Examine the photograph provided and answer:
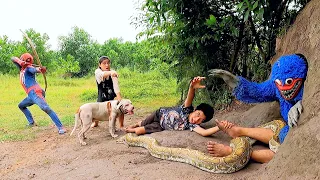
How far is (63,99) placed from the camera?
1711 cm

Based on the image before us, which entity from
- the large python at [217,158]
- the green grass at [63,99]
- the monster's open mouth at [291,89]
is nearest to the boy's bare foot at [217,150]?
the large python at [217,158]

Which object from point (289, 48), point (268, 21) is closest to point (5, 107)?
point (268, 21)

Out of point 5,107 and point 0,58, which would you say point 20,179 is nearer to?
point 5,107

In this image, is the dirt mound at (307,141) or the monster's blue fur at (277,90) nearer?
the dirt mound at (307,141)

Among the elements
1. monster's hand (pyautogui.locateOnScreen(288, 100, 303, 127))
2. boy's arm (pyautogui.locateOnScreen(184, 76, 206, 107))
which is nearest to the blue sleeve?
monster's hand (pyautogui.locateOnScreen(288, 100, 303, 127))

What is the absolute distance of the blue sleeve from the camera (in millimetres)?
4918

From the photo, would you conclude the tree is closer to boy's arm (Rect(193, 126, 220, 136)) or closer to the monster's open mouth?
boy's arm (Rect(193, 126, 220, 136))

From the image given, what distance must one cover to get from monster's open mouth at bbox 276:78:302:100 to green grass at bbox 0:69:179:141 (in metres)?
6.47

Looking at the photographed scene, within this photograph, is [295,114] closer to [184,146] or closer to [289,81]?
[289,81]

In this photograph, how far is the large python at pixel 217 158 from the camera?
15.3 feet

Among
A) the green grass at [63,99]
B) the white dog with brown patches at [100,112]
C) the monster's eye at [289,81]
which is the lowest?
the green grass at [63,99]

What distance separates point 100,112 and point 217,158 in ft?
10.4

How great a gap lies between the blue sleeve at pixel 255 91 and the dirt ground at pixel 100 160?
88 cm

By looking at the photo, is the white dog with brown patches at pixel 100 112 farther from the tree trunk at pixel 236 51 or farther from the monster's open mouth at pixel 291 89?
the monster's open mouth at pixel 291 89
